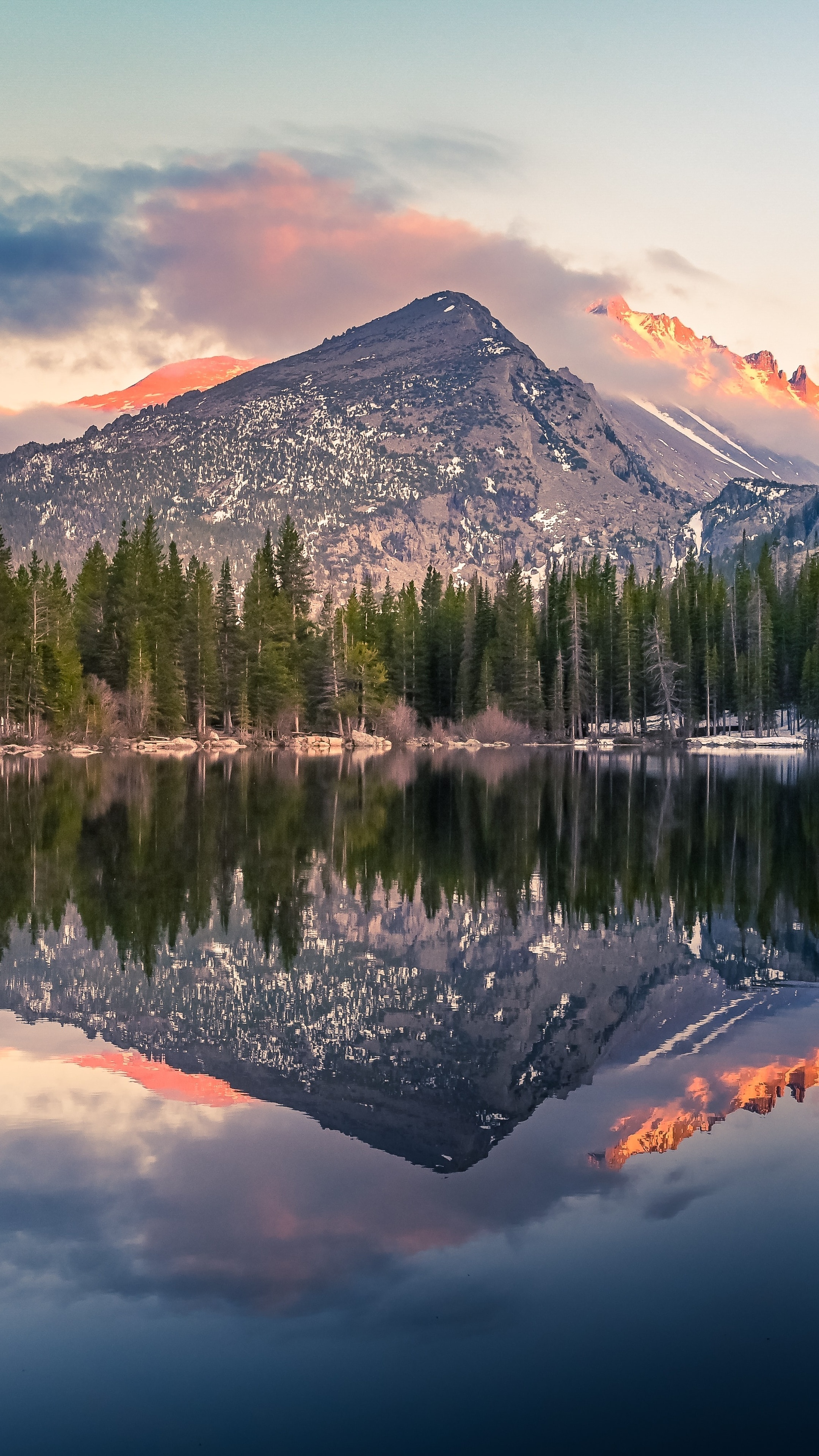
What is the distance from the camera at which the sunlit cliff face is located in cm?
1095

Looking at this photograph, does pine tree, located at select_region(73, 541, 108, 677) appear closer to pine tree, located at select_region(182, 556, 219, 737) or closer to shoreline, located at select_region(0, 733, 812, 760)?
pine tree, located at select_region(182, 556, 219, 737)

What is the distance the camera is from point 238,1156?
1055 cm

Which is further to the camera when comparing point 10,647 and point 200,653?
point 200,653

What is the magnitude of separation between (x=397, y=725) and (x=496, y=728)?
10.5m

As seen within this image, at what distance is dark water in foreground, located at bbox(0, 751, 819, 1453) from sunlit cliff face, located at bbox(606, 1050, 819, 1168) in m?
0.05

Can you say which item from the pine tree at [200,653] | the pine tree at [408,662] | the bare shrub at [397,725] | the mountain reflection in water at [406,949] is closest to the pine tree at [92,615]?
the pine tree at [200,653]

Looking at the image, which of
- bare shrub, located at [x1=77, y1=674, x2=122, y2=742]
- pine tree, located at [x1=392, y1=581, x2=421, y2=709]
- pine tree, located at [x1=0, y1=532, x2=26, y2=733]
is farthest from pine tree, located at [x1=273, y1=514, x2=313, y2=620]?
pine tree, located at [x1=0, y1=532, x2=26, y2=733]

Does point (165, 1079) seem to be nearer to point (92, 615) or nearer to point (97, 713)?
point (97, 713)

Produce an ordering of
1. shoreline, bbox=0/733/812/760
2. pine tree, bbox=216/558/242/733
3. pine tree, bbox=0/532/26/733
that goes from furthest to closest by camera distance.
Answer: pine tree, bbox=216/558/242/733 → shoreline, bbox=0/733/812/760 → pine tree, bbox=0/532/26/733

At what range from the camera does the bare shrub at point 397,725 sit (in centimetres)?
12638

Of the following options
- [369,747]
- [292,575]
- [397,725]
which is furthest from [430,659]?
[369,747]

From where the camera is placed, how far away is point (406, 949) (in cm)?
1923

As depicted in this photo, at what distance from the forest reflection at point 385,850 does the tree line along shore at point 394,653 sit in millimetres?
35990

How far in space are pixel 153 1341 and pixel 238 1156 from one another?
3.03m
